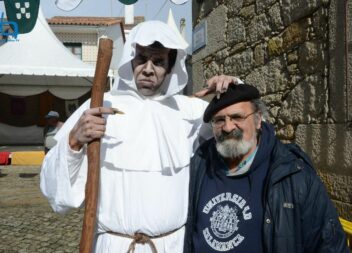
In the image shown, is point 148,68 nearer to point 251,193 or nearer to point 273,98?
point 251,193

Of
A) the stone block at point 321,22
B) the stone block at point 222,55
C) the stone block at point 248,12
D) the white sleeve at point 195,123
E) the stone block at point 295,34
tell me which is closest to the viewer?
the white sleeve at point 195,123

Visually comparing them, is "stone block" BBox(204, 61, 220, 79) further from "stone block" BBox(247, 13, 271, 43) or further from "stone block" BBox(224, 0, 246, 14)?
"stone block" BBox(247, 13, 271, 43)

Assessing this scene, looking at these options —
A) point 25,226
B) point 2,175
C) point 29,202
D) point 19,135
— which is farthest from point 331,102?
point 19,135

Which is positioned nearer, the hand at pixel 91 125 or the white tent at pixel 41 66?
the hand at pixel 91 125

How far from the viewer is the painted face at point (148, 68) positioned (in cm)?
202

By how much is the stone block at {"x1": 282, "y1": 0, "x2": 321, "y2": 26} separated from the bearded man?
1.43 m

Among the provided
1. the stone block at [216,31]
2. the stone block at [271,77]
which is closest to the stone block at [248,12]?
the stone block at [216,31]

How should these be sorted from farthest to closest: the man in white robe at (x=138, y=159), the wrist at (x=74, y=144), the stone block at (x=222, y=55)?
the stone block at (x=222, y=55)
the man in white robe at (x=138, y=159)
the wrist at (x=74, y=144)

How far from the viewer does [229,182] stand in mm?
1878

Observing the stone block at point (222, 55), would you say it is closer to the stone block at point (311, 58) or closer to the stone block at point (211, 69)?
the stone block at point (211, 69)

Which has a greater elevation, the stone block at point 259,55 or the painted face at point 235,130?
the stone block at point 259,55

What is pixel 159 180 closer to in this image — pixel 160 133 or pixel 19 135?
pixel 160 133

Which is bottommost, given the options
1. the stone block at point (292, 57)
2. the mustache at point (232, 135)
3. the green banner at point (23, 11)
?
the mustache at point (232, 135)

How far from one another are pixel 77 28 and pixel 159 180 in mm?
22151
